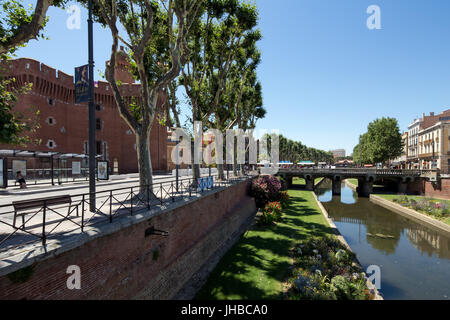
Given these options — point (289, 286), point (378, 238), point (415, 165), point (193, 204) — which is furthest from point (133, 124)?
point (415, 165)

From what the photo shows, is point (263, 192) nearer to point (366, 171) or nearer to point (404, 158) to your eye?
point (366, 171)

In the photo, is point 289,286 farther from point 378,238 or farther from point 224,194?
point 378,238

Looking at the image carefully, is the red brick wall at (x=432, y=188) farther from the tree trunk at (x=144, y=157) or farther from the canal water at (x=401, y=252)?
the tree trunk at (x=144, y=157)

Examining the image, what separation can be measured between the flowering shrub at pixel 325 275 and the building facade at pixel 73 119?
74.4 ft

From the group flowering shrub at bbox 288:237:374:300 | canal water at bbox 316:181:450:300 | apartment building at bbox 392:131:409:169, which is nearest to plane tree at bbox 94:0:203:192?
flowering shrub at bbox 288:237:374:300

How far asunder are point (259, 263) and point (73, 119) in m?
32.5

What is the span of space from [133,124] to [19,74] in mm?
24436

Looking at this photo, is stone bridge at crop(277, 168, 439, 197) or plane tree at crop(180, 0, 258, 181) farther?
stone bridge at crop(277, 168, 439, 197)

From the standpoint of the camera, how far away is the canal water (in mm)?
10477

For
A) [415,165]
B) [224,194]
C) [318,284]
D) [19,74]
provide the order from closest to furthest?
[318,284] < [224,194] < [19,74] < [415,165]

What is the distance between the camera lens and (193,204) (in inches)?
460

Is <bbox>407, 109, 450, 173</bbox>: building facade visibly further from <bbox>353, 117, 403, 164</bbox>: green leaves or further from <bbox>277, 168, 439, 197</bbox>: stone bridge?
<bbox>353, 117, 403, 164</bbox>: green leaves

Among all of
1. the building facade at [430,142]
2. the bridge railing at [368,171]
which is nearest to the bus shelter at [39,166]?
the bridge railing at [368,171]

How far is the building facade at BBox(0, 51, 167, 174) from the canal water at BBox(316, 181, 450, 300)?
86.7ft
